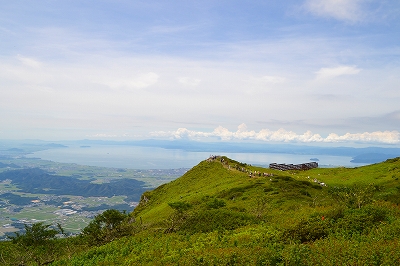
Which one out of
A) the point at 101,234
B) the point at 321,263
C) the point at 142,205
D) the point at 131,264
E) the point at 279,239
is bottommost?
the point at 142,205

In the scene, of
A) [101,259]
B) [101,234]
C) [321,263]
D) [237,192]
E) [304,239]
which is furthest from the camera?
[237,192]

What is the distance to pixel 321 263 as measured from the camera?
11.3 meters

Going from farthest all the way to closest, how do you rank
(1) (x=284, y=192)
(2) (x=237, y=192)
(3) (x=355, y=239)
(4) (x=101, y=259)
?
(2) (x=237, y=192) < (1) (x=284, y=192) < (4) (x=101, y=259) < (3) (x=355, y=239)

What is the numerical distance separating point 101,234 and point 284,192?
23.8 meters

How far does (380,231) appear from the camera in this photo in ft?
51.6

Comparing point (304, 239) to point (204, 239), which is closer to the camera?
point (304, 239)

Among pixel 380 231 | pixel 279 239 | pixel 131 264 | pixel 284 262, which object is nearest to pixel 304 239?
pixel 279 239

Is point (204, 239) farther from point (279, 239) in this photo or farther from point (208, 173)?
point (208, 173)

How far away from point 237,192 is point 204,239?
68.3 ft

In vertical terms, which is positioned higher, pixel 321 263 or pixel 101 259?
pixel 321 263

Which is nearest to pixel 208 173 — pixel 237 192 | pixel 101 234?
pixel 237 192

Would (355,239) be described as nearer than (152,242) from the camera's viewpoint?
Yes

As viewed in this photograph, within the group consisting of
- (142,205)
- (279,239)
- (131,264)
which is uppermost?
(279,239)

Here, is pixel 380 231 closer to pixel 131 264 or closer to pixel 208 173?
pixel 131 264
